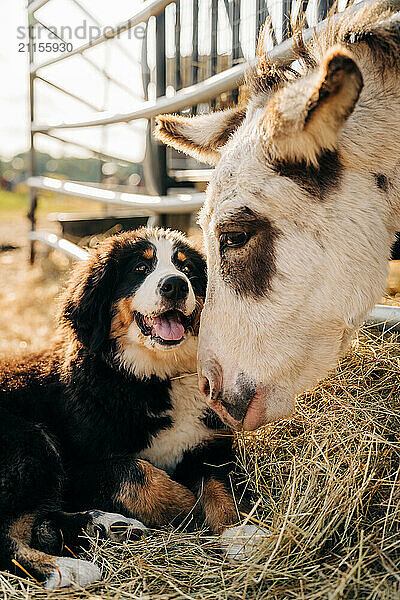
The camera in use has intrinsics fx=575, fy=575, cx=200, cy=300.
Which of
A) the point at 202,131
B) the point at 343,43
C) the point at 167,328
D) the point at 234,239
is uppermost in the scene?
the point at 343,43

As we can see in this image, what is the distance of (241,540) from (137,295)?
4.26 ft

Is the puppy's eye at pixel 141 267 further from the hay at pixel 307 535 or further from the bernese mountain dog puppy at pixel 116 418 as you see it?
the hay at pixel 307 535

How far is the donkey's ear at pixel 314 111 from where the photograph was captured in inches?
66.9

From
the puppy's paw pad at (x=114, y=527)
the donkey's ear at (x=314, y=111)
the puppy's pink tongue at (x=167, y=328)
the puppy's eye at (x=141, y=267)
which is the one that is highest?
the donkey's ear at (x=314, y=111)

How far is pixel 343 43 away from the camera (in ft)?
7.28

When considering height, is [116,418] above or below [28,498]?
above

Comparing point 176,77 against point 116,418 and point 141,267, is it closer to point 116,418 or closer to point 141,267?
point 141,267

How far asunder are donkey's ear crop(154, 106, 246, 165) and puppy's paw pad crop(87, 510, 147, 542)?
1.77 metres

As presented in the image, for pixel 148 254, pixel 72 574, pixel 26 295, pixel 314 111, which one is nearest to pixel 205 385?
pixel 72 574

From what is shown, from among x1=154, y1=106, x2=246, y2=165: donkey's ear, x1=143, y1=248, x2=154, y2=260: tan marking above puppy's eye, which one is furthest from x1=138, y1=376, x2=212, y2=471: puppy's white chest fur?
x1=154, y1=106, x2=246, y2=165: donkey's ear

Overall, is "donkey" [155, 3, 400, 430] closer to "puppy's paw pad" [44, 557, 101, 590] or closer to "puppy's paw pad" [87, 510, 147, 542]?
"puppy's paw pad" [87, 510, 147, 542]

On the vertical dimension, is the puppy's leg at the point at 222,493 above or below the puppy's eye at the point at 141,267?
below

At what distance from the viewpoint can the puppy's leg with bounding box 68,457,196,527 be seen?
2570 millimetres

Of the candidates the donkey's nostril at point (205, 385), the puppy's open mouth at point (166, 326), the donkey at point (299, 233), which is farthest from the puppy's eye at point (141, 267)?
the donkey's nostril at point (205, 385)
